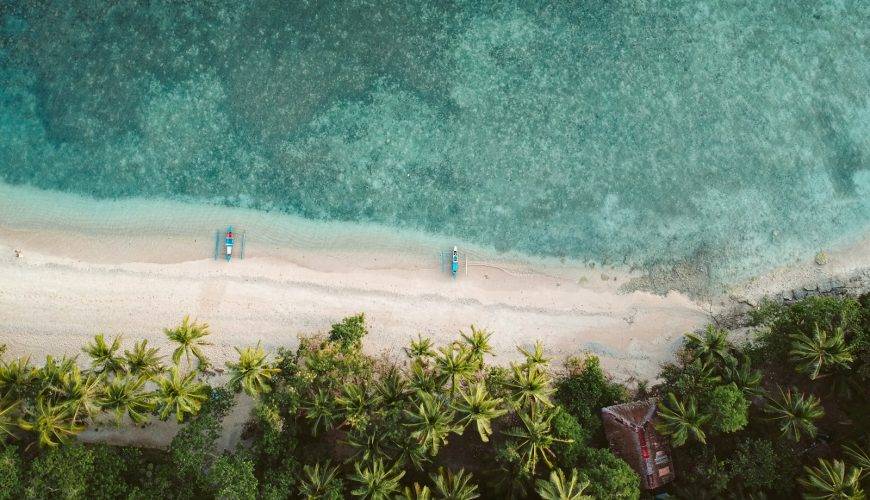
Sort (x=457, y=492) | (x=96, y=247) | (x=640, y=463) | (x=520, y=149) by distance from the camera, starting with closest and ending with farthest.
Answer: (x=457, y=492) → (x=640, y=463) → (x=96, y=247) → (x=520, y=149)

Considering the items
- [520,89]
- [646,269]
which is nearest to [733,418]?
[646,269]

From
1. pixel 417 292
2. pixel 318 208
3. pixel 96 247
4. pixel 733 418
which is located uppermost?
pixel 318 208

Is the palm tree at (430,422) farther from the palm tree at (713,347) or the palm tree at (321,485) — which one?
the palm tree at (713,347)

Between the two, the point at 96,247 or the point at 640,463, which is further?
the point at 96,247

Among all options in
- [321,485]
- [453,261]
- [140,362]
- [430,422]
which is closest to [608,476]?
[430,422]

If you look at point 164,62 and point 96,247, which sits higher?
point 164,62

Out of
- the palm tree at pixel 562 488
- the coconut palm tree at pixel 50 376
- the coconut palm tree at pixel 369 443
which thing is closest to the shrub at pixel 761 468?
the palm tree at pixel 562 488

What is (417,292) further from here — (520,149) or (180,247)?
(180,247)

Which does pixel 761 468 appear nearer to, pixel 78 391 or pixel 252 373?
pixel 252 373
